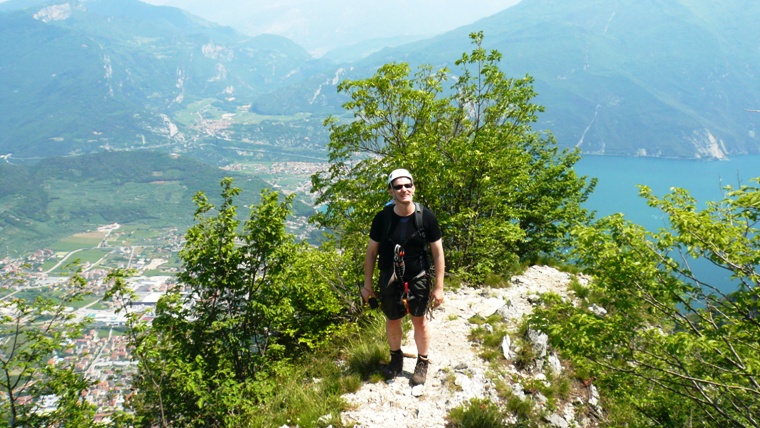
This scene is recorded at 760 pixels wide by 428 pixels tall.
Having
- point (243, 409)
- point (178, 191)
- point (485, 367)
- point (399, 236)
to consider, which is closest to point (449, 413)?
point (485, 367)

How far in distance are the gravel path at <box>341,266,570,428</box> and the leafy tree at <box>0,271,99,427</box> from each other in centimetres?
504

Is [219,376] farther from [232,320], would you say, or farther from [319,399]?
[319,399]

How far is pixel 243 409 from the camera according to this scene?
6254 millimetres

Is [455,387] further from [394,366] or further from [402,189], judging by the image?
[402,189]

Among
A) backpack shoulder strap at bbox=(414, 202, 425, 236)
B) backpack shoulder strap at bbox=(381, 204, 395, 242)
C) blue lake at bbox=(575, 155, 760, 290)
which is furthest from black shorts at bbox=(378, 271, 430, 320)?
blue lake at bbox=(575, 155, 760, 290)

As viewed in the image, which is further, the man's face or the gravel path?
the gravel path

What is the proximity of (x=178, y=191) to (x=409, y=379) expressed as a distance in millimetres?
213699

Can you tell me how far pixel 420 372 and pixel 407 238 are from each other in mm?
2222

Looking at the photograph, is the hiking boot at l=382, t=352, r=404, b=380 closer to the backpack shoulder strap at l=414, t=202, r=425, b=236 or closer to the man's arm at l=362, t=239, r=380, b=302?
the man's arm at l=362, t=239, r=380, b=302

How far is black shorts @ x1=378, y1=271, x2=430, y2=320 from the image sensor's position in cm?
509

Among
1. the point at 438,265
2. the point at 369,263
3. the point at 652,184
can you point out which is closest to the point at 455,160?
the point at 438,265

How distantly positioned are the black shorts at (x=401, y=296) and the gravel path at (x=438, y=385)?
1.30 meters

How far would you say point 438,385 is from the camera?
5.84m

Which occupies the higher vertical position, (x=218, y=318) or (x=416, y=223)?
(x=416, y=223)
